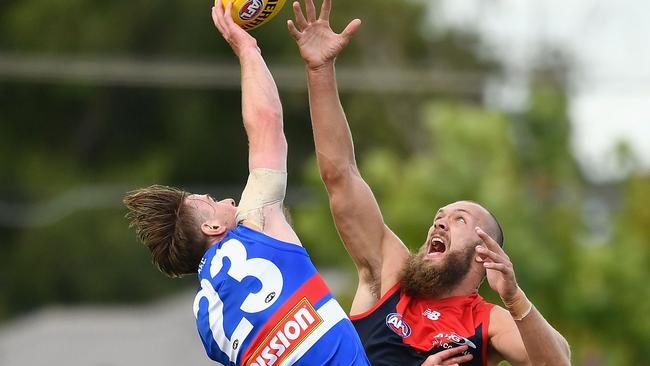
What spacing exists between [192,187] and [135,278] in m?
3.95

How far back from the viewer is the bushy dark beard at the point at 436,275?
23.3ft

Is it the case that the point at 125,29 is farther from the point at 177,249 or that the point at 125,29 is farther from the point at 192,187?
the point at 177,249

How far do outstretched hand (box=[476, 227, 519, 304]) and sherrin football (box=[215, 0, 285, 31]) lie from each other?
5.27ft

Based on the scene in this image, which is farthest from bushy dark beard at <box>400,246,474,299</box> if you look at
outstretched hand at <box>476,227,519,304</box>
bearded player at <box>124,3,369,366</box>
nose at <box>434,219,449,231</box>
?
bearded player at <box>124,3,369,366</box>

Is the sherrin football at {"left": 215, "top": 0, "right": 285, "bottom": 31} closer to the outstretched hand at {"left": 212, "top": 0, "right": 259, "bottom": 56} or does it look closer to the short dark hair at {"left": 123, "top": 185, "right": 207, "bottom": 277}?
the outstretched hand at {"left": 212, "top": 0, "right": 259, "bottom": 56}

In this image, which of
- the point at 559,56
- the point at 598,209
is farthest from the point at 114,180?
the point at 598,209

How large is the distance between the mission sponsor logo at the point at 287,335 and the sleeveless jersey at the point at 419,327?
77cm

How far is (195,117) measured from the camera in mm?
42375

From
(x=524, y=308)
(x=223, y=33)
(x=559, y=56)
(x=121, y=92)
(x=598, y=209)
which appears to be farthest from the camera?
(x=121, y=92)

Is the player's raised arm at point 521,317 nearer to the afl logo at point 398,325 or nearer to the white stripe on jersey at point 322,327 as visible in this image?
the afl logo at point 398,325

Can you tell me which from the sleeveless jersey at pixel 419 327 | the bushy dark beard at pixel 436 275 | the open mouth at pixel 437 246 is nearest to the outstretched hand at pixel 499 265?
the sleeveless jersey at pixel 419 327

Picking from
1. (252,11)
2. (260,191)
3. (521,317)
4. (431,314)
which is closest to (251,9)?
(252,11)

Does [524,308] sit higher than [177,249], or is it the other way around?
[177,249]

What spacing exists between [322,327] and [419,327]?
33.3 inches
